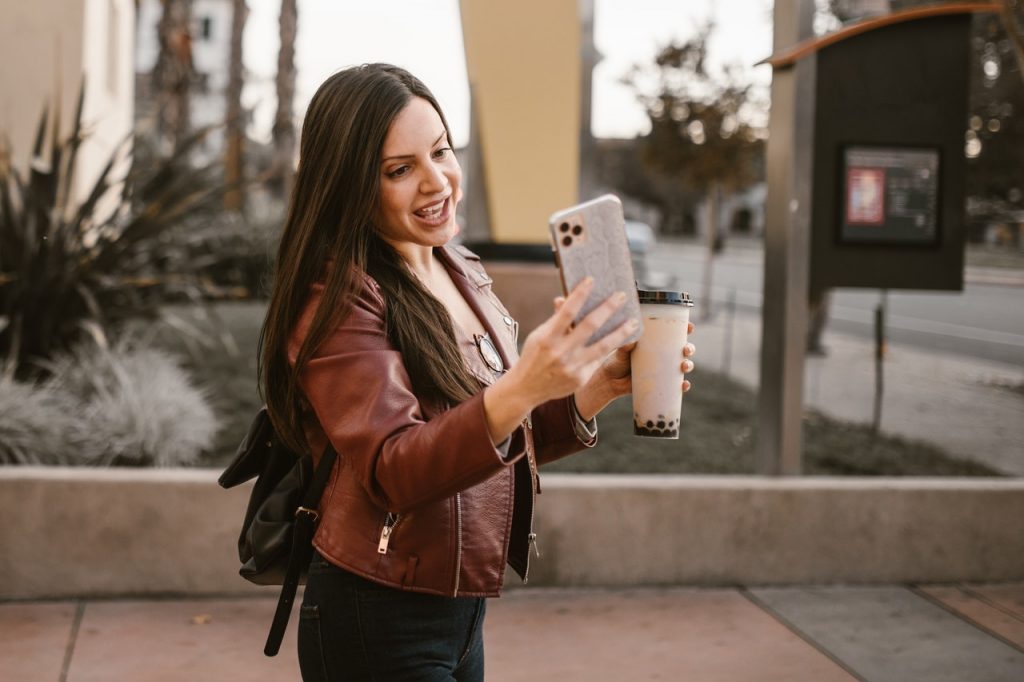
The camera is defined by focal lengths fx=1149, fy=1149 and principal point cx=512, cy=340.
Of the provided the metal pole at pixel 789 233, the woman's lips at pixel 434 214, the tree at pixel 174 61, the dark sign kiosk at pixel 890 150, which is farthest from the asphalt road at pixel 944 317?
the tree at pixel 174 61

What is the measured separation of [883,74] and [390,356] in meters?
4.27

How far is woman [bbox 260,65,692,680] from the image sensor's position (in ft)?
6.02

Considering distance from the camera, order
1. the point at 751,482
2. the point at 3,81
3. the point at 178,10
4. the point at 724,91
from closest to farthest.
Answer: the point at 751,482 < the point at 3,81 < the point at 724,91 < the point at 178,10

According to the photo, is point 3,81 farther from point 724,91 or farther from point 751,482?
point 724,91

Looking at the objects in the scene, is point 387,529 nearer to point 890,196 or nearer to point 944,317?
point 890,196

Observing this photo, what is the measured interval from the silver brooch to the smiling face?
0.19m

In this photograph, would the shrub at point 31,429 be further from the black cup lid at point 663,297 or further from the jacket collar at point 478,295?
the black cup lid at point 663,297

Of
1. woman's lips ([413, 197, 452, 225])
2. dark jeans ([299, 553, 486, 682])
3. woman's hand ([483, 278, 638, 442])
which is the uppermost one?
woman's lips ([413, 197, 452, 225])

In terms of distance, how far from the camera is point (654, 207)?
225 ft

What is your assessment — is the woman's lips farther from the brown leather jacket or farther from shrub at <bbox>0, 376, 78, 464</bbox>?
shrub at <bbox>0, 376, 78, 464</bbox>

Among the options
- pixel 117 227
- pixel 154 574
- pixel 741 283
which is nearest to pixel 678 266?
pixel 741 283

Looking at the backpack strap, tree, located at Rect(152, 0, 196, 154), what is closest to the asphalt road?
the backpack strap

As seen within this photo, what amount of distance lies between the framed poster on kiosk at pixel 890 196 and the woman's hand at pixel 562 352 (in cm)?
410

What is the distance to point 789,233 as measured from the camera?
5305 mm
